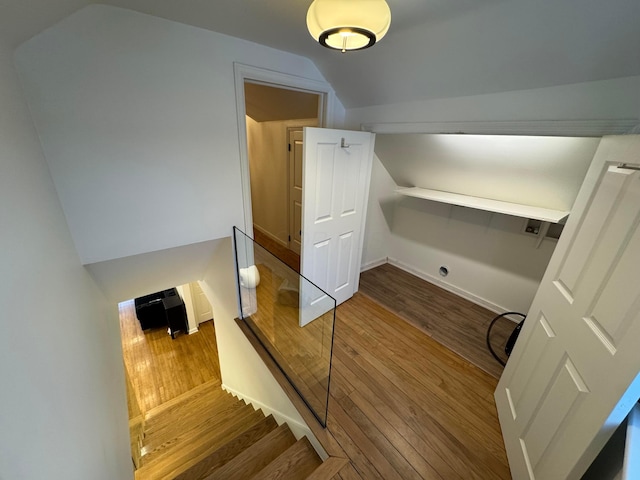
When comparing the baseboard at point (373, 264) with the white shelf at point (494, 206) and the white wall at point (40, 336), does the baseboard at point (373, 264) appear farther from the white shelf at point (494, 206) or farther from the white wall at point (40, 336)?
the white wall at point (40, 336)

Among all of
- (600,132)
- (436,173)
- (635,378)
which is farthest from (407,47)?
(635,378)

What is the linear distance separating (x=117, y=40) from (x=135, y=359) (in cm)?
452

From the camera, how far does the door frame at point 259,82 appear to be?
A: 6.05 feet

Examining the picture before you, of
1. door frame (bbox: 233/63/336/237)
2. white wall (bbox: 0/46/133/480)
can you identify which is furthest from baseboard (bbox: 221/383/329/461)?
door frame (bbox: 233/63/336/237)

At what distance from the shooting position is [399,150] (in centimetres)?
281

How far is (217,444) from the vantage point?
7.49 ft

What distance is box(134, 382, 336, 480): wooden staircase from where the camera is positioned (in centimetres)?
160

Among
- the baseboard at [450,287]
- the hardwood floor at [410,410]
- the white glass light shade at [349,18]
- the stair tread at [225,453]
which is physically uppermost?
the white glass light shade at [349,18]

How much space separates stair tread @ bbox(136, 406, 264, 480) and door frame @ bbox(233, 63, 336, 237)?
200cm

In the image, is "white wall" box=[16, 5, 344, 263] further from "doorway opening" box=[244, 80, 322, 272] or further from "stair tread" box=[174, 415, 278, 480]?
"stair tread" box=[174, 415, 278, 480]

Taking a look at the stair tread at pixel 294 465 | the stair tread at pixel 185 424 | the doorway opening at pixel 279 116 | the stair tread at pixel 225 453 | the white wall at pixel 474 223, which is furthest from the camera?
the stair tread at pixel 185 424

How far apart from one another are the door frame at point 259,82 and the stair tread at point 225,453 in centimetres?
179

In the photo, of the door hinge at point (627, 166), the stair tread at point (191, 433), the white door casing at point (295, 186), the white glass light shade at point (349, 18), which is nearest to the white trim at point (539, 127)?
the door hinge at point (627, 166)

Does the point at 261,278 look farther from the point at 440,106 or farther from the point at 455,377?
the point at 440,106
